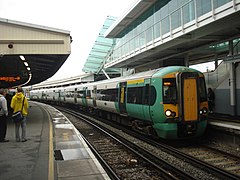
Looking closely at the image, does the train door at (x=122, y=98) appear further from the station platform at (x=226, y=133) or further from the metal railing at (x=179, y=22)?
the station platform at (x=226, y=133)

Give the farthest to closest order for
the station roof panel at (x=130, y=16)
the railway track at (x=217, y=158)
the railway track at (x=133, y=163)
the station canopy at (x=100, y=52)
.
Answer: the station canopy at (x=100, y=52), the station roof panel at (x=130, y=16), the railway track at (x=217, y=158), the railway track at (x=133, y=163)

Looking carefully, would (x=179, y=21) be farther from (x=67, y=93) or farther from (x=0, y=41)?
(x=67, y=93)

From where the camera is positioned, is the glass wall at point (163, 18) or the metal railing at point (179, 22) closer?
the metal railing at point (179, 22)

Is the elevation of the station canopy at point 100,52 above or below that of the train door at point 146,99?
above

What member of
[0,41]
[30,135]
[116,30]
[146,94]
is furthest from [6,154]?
[116,30]

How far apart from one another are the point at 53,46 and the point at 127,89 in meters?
4.43

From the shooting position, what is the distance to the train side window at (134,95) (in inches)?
488

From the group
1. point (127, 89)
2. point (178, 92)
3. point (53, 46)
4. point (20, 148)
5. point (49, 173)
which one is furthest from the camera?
point (53, 46)

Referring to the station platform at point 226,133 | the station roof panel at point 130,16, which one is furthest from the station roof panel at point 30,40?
the station roof panel at point 130,16

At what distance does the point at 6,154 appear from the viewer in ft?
27.0

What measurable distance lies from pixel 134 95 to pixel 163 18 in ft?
24.5

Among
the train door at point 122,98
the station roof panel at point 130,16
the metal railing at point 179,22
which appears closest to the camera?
the metal railing at point 179,22

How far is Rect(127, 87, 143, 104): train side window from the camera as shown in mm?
12403

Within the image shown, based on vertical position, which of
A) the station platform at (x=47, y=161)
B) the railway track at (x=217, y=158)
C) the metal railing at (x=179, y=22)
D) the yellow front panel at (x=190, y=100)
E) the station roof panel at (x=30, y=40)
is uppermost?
the metal railing at (x=179, y=22)
